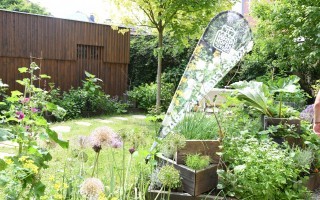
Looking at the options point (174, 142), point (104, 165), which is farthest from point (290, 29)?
point (174, 142)

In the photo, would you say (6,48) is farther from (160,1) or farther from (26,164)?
(26,164)

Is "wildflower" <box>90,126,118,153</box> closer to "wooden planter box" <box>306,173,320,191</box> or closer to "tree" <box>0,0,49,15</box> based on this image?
"wooden planter box" <box>306,173,320,191</box>

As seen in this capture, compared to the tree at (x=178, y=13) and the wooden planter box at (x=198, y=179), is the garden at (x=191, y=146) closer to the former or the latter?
the wooden planter box at (x=198, y=179)

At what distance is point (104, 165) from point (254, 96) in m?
1.73

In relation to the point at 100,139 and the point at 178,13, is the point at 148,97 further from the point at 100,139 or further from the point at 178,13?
the point at 100,139

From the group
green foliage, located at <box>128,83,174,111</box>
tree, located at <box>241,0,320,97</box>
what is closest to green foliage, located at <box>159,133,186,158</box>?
tree, located at <box>241,0,320,97</box>

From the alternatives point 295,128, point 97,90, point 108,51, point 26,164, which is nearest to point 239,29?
point 295,128

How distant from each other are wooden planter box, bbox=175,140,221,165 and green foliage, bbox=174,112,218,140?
0.85 ft

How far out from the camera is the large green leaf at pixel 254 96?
11.0ft

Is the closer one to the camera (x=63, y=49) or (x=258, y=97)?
(x=258, y=97)

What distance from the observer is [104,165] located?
3.70m

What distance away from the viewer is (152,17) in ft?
25.3

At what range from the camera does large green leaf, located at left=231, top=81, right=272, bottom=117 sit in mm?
3359

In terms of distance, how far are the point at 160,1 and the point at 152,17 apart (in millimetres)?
620
